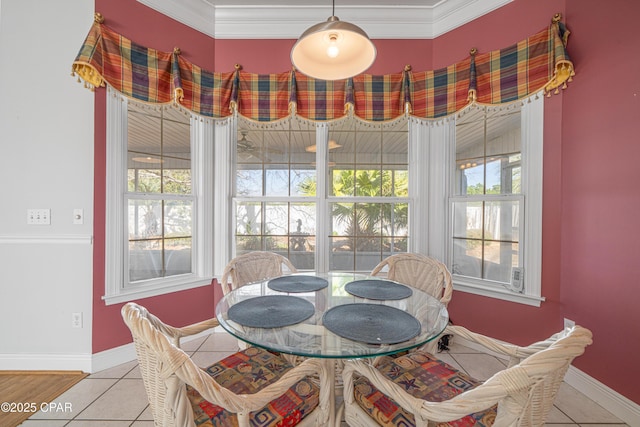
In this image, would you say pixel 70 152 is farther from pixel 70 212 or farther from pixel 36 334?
pixel 36 334

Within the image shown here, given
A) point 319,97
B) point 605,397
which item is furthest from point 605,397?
point 319,97

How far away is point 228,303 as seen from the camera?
4.74ft

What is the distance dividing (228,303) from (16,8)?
104 inches

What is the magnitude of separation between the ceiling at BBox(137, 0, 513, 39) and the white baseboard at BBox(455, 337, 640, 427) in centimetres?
290

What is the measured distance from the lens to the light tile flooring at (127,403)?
5.04ft

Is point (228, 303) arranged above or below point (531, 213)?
below

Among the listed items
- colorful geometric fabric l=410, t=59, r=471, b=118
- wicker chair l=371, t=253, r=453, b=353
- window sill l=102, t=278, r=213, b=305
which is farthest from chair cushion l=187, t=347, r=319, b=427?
colorful geometric fabric l=410, t=59, r=471, b=118

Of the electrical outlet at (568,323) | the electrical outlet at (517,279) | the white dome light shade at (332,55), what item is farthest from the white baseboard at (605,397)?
the white dome light shade at (332,55)

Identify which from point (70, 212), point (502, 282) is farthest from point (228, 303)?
point (502, 282)

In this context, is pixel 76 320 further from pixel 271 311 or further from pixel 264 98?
pixel 264 98

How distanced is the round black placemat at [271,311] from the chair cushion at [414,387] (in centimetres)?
41

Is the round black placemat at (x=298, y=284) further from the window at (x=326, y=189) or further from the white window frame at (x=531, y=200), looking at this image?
the white window frame at (x=531, y=200)

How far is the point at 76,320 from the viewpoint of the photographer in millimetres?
1974

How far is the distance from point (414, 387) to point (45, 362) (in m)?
2.58
